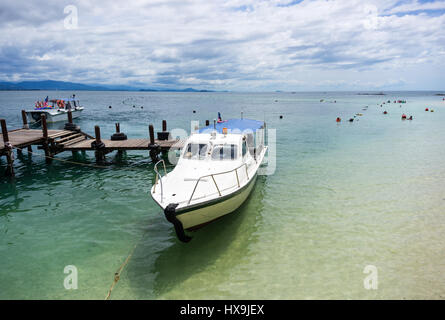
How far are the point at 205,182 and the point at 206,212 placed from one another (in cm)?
160

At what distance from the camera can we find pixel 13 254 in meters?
9.27

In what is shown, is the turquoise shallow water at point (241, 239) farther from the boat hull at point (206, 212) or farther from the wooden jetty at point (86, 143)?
the wooden jetty at point (86, 143)

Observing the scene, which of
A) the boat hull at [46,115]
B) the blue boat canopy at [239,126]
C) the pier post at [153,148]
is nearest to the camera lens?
the blue boat canopy at [239,126]

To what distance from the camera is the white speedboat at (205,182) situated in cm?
874

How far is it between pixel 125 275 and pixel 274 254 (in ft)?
15.9

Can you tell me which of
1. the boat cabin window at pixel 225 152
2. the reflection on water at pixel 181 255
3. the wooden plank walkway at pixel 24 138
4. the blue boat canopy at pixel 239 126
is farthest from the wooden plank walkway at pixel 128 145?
the reflection on water at pixel 181 255

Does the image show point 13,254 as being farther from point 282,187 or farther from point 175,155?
point 175,155

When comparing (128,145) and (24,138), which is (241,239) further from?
(24,138)

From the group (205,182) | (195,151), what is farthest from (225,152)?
(205,182)

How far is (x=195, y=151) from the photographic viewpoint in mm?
12766

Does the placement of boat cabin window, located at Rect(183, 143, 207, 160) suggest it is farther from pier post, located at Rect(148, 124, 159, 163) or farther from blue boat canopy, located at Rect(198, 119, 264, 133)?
pier post, located at Rect(148, 124, 159, 163)

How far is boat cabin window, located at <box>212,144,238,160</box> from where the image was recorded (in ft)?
40.9

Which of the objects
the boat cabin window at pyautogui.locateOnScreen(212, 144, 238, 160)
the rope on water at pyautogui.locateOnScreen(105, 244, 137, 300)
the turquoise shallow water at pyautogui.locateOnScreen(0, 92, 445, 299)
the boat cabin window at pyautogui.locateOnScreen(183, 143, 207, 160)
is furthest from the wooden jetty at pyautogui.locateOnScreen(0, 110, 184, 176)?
the rope on water at pyautogui.locateOnScreen(105, 244, 137, 300)
